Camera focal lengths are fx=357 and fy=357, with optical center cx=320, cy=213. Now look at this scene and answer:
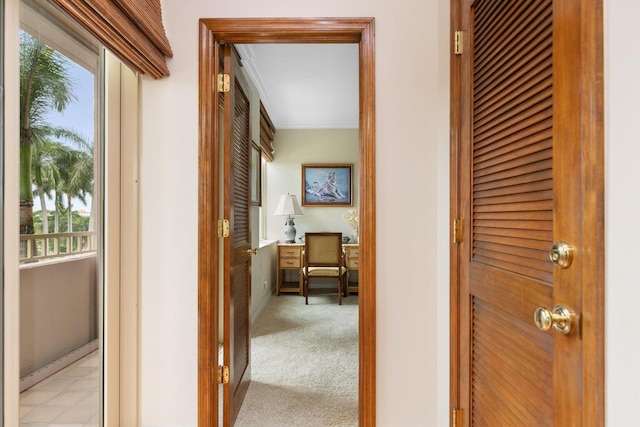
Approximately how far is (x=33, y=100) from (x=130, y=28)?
18.2 inches

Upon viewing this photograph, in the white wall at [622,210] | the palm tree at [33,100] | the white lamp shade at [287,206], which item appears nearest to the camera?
the white wall at [622,210]

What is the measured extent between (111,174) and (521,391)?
69.2 inches

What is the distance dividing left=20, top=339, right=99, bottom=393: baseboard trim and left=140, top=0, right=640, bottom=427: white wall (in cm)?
26

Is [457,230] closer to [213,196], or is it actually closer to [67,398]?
[213,196]

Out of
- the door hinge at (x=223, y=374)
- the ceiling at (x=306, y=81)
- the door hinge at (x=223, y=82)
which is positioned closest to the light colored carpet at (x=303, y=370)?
the door hinge at (x=223, y=374)

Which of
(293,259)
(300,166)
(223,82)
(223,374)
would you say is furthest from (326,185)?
(223,374)

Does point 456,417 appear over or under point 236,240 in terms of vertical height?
under

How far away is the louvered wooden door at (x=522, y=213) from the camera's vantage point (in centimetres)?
79

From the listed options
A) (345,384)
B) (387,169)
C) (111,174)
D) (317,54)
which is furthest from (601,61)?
(317,54)

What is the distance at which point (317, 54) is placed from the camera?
10.7 ft

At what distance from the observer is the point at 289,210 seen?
17.3 ft

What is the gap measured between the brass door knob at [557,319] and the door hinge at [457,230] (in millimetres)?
587

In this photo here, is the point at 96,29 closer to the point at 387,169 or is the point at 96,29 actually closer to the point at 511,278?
the point at 387,169

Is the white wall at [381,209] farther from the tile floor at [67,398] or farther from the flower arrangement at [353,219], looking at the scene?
the flower arrangement at [353,219]
